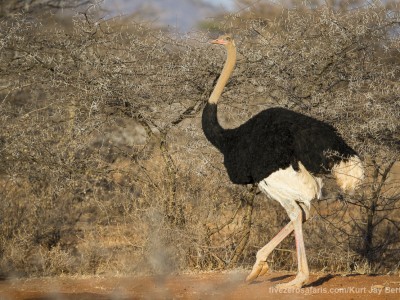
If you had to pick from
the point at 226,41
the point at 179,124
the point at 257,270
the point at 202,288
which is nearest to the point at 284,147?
the point at 257,270

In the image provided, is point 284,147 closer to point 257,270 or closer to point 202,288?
point 257,270

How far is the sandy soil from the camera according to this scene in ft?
19.0

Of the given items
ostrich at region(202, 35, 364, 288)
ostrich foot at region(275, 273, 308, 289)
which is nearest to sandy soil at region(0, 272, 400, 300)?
ostrich foot at region(275, 273, 308, 289)

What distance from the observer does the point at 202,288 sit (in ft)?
20.6

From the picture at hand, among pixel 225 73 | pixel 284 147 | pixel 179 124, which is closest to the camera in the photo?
pixel 284 147

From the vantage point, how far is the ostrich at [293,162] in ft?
20.0

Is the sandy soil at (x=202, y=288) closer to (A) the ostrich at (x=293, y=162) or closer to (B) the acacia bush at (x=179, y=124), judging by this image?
(A) the ostrich at (x=293, y=162)

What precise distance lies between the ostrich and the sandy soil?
19 cm

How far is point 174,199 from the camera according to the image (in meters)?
8.70

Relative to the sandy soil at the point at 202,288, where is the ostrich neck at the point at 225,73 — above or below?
above

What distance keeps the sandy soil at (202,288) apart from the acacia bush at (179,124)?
0.96 meters

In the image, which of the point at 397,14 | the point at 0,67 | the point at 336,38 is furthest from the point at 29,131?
the point at 397,14

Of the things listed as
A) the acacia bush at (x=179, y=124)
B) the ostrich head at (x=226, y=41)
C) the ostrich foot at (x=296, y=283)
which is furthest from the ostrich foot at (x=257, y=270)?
the ostrich head at (x=226, y=41)

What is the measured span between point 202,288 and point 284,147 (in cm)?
129
